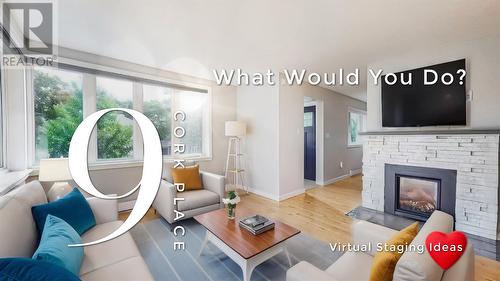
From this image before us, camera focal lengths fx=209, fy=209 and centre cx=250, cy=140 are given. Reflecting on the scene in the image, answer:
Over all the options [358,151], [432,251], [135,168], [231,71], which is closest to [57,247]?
[432,251]

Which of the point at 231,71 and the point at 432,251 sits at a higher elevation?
the point at 231,71

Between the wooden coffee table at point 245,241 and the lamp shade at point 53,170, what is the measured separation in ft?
4.69

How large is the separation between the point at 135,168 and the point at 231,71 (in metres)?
2.23

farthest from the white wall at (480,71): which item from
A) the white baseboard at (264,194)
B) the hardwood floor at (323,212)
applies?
the white baseboard at (264,194)

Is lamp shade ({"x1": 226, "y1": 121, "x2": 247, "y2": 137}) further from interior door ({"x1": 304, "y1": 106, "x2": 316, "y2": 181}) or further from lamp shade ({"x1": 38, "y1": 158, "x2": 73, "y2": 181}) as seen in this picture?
lamp shade ({"x1": 38, "y1": 158, "x2": 73, "y2": 181})

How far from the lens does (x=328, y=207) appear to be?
3.29 m

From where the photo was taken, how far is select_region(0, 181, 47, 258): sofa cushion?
Answer: 1000mm

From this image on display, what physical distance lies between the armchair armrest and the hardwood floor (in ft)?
2.31

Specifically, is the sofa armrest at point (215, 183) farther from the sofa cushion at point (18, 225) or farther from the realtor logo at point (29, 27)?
the realtor logo at point (29, 27)

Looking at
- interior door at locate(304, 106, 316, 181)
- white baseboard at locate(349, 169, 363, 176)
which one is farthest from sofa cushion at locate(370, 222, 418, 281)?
white baseboard at locate(349, 169, 363, 176)

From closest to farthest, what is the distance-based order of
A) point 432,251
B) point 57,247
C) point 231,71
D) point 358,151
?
point 432,251, point 57,247, point 231,71, point 358,151

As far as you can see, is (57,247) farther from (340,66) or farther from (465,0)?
(340,66)

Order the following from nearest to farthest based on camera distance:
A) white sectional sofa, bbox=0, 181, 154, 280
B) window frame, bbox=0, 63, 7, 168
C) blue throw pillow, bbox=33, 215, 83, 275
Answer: blue throw pillow, bbox=33, 215, 83, 275 < white sectional sofa, bbox=0, 181, 154, 280 < window frame, bbox=0, 63, 7, 168

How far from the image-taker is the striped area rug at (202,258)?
1723 millimetres
